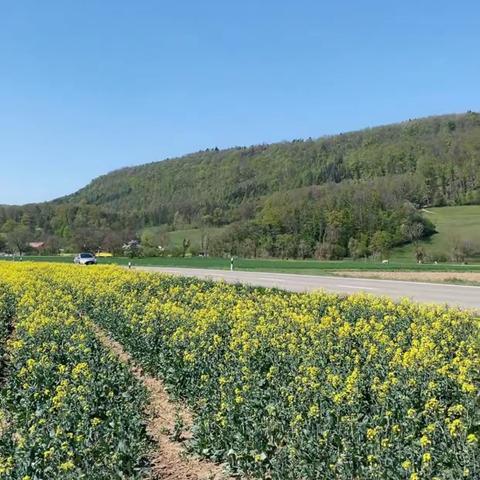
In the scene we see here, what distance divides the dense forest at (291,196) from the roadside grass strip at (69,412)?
5828 cm

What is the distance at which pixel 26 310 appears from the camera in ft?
48.3

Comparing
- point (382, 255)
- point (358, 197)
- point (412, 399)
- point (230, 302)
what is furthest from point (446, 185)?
point (412, 399)

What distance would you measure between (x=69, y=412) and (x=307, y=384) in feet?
9.01

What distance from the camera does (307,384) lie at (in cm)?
745

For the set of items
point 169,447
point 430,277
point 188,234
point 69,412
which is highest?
point 188,234

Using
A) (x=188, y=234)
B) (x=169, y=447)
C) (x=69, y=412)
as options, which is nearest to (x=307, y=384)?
(x=169, y=447)

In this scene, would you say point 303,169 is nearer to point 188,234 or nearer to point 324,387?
point 188,234

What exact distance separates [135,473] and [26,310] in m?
9.24

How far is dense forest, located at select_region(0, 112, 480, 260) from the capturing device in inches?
3337

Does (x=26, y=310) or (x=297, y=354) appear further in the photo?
(x=26, y=310)

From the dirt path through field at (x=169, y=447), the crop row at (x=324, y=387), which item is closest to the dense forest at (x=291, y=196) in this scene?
the crop row at (x=324, y=387)

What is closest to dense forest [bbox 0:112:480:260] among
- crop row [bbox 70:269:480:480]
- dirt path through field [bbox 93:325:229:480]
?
crop row [bbox 70:269:480:480]

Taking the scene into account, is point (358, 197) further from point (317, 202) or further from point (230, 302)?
point (230, 302)

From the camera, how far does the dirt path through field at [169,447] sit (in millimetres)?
6984
